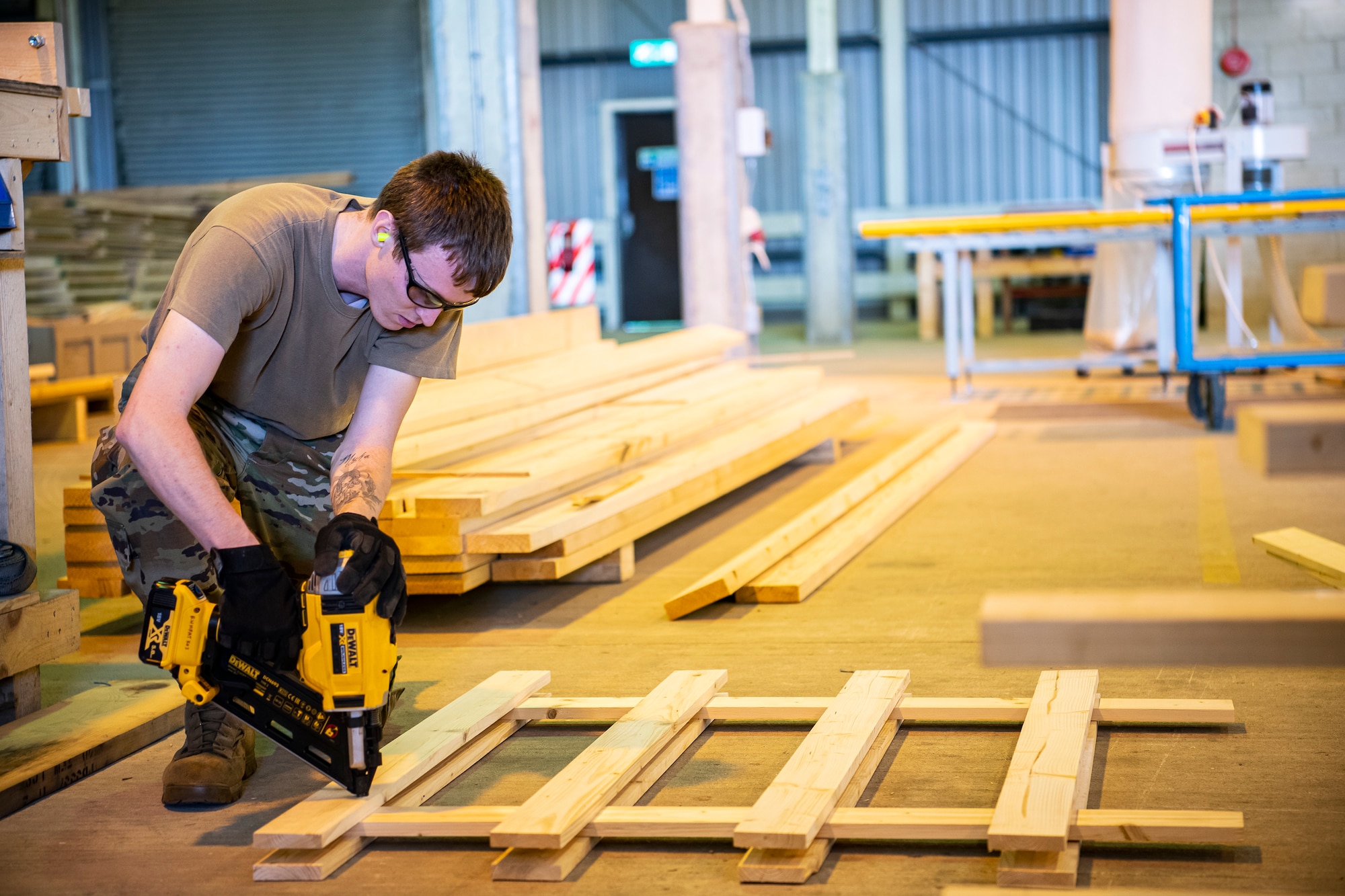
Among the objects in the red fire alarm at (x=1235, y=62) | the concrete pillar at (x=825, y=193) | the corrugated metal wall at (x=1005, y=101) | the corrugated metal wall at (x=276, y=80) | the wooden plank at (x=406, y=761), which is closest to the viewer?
the wooden plank at (x=406, y=761)

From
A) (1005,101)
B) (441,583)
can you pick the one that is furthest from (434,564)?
(1005,101)

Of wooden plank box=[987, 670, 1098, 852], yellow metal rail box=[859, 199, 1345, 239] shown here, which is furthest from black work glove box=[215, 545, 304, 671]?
yellow metal rail box=[859, 199, 1345, 239]

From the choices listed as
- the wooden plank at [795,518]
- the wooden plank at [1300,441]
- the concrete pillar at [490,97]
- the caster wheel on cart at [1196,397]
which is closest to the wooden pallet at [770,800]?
the wooden plank at [1300,441]

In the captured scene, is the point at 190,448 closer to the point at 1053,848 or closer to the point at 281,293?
the point at 281,293

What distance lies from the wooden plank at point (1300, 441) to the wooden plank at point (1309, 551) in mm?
2592

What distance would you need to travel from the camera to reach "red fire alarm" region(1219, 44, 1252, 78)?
578 inches

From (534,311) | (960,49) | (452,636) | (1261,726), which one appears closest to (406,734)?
(452,636)

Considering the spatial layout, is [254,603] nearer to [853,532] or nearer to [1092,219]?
[853,532]

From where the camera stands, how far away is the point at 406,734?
2.54m

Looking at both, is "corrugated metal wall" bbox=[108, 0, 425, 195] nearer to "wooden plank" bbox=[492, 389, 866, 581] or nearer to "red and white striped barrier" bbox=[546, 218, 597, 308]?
"red and white striped barrier" bbox=[546, 218, 597, 308]

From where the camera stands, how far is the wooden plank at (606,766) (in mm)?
2055

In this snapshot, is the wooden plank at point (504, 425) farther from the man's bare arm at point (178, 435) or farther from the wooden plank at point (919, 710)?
the man's bare arm at point (178, 435)

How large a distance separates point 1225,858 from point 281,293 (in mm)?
1938

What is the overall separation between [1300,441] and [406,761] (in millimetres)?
1680
